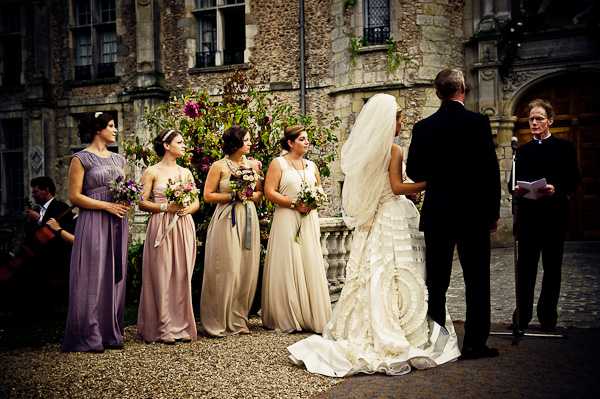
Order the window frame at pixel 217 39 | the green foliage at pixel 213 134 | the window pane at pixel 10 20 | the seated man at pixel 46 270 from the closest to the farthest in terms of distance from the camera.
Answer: the seated man at pixel 46 270
the green foliage at pixel 213 134
the window frame at pixel 217 39
the window pane at pixel 10 20

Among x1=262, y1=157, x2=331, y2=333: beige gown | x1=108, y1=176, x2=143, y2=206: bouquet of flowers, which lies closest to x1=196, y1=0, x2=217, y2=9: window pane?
x1=262, y1=157, x2=331, y2=333: beige gown

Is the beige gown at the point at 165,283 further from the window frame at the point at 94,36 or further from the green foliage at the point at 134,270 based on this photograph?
the window frame at the point at 94,36

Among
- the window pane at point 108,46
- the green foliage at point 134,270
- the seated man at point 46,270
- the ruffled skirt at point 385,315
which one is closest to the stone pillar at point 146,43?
the window pane at point 108,46

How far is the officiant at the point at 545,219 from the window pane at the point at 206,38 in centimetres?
1306

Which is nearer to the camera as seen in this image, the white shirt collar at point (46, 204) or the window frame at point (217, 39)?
the white shirt collar at point (46, 204)

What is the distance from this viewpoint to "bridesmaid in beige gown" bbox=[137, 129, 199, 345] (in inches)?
239

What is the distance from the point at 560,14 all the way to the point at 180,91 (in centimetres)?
974

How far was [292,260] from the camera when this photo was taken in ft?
21.4

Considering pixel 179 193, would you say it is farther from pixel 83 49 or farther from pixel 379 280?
pixel 83 49

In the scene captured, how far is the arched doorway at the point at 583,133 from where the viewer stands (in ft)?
45.1

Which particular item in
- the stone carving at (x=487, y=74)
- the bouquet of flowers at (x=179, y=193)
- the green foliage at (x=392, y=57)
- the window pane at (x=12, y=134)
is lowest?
the bouquet of flowers at (x=179, y=193)

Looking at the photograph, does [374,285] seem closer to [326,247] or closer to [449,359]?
[449,359]

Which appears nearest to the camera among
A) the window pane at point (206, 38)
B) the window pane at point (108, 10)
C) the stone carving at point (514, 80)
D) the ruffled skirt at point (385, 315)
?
the ruffled skirt at point (385, 315)

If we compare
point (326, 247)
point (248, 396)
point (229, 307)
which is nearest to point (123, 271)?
point (229, 307)
